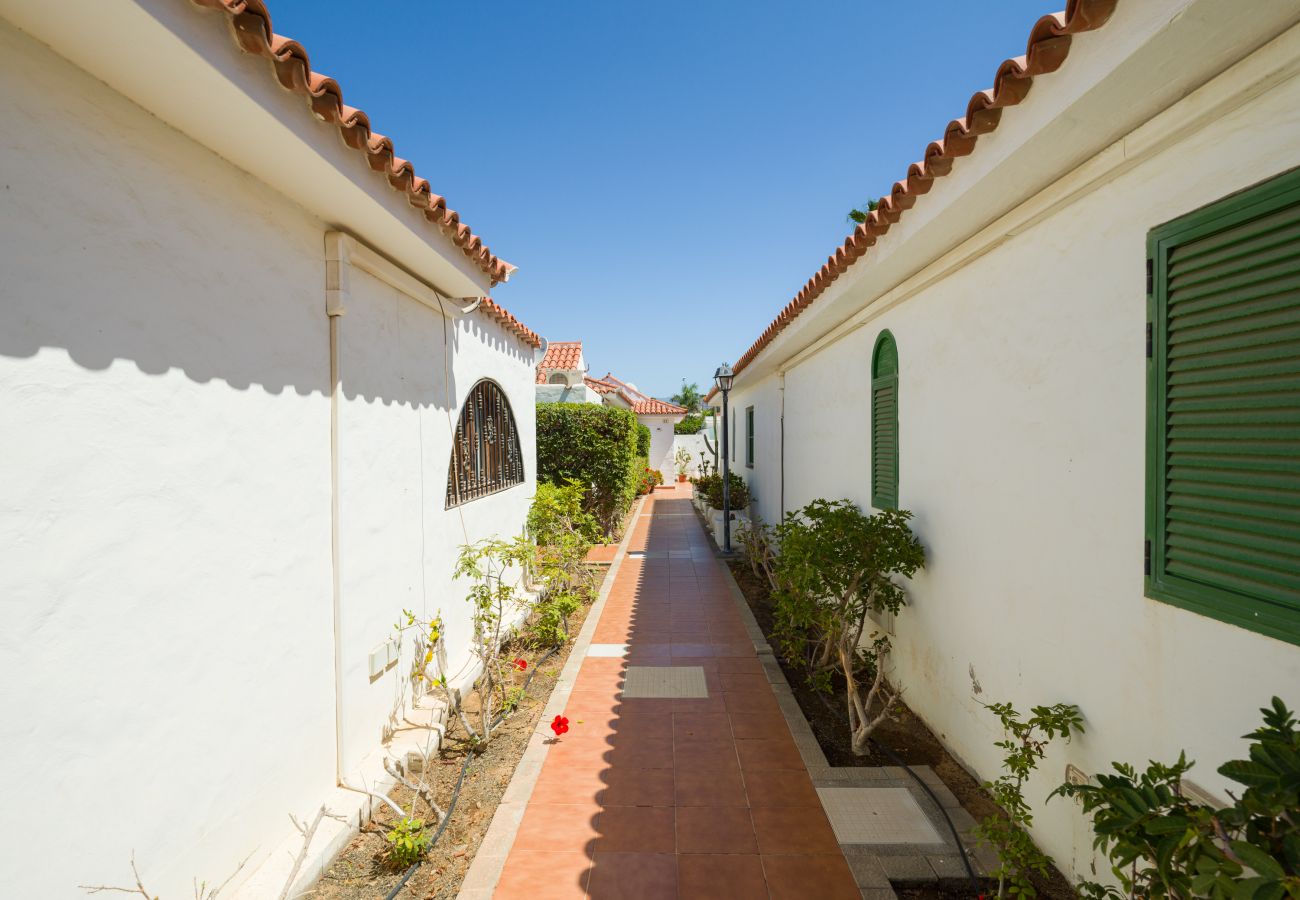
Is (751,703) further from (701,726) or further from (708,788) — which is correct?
(708,788)

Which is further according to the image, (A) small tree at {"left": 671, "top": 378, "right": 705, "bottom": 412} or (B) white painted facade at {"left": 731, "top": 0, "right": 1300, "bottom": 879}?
(A) small tree at {"left": 671, "top": 378, "right": 705, "bottom": 412}

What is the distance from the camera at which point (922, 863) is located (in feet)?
10.8

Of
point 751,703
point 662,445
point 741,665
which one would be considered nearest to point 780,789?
point 751,703

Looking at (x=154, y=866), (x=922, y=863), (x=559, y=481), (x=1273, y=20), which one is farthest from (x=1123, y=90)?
(x=559, y=481)

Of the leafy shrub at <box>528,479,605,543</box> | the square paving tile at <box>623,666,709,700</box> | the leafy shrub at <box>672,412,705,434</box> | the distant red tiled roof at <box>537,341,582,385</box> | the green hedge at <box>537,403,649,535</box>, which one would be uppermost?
the distant red tiled roof at <box>537,341,582,385</box>

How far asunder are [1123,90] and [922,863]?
3.78 metres

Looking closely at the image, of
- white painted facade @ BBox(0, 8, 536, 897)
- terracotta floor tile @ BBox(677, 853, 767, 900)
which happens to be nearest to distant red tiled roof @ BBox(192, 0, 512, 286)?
white painted facade @ BBox(0, 8, 536, 897)

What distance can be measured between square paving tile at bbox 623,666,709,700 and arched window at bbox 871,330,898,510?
249 centimetres

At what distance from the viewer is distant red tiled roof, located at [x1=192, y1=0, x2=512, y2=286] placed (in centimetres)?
215

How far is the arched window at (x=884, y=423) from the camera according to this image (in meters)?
5.46

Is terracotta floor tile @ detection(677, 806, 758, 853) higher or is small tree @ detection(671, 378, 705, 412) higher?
small tree @ detection(671, 378, 705, 412)

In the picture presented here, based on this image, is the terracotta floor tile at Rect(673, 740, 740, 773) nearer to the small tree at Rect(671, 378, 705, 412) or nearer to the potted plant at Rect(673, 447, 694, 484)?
the potted plant at Rect(673, 447, 694, 484)

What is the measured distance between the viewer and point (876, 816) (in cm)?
375

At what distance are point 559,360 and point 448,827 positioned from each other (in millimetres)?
16098
